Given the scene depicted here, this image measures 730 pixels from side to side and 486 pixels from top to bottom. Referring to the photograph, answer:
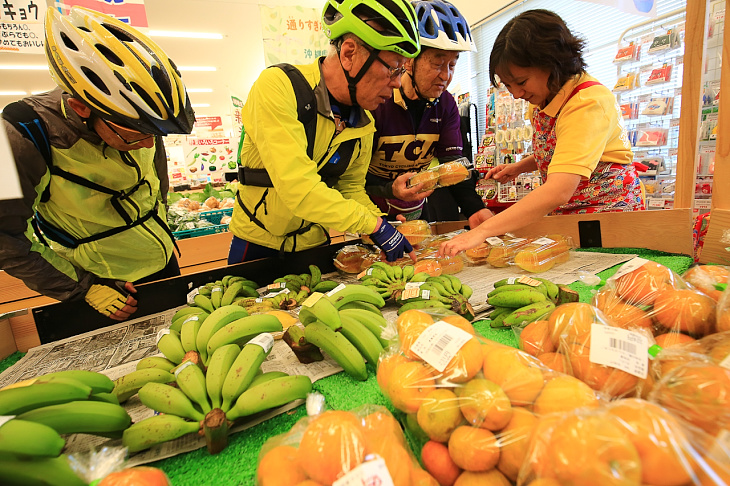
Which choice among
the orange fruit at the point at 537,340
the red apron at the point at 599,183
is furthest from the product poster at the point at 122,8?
the orange fruit at the point at 537,340

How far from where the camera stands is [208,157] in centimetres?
717

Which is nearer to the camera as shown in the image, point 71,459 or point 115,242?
point 71,459

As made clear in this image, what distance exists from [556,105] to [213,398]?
1.96m

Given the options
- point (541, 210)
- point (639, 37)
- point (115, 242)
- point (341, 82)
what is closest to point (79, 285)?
point (115, 242)

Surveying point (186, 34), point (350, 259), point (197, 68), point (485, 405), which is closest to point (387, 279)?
point (350, 259)

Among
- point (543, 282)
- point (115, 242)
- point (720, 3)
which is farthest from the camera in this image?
point (720, 3)

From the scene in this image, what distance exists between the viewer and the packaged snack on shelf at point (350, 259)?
2.04 metres

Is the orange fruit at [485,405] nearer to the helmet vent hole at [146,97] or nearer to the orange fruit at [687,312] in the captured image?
the orange fruit at [687,312]

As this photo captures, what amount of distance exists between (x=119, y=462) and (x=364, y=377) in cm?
55

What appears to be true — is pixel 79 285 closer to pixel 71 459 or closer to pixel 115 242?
pixel 115 242

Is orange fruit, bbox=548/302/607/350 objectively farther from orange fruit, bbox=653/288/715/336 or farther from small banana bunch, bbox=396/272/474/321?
small banana bunch, bbox=396/272/474/321

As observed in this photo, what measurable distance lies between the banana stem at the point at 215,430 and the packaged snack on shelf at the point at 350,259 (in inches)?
52.9

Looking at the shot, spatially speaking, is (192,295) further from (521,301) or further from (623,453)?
(623,453)

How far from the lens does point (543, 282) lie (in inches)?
53.2
